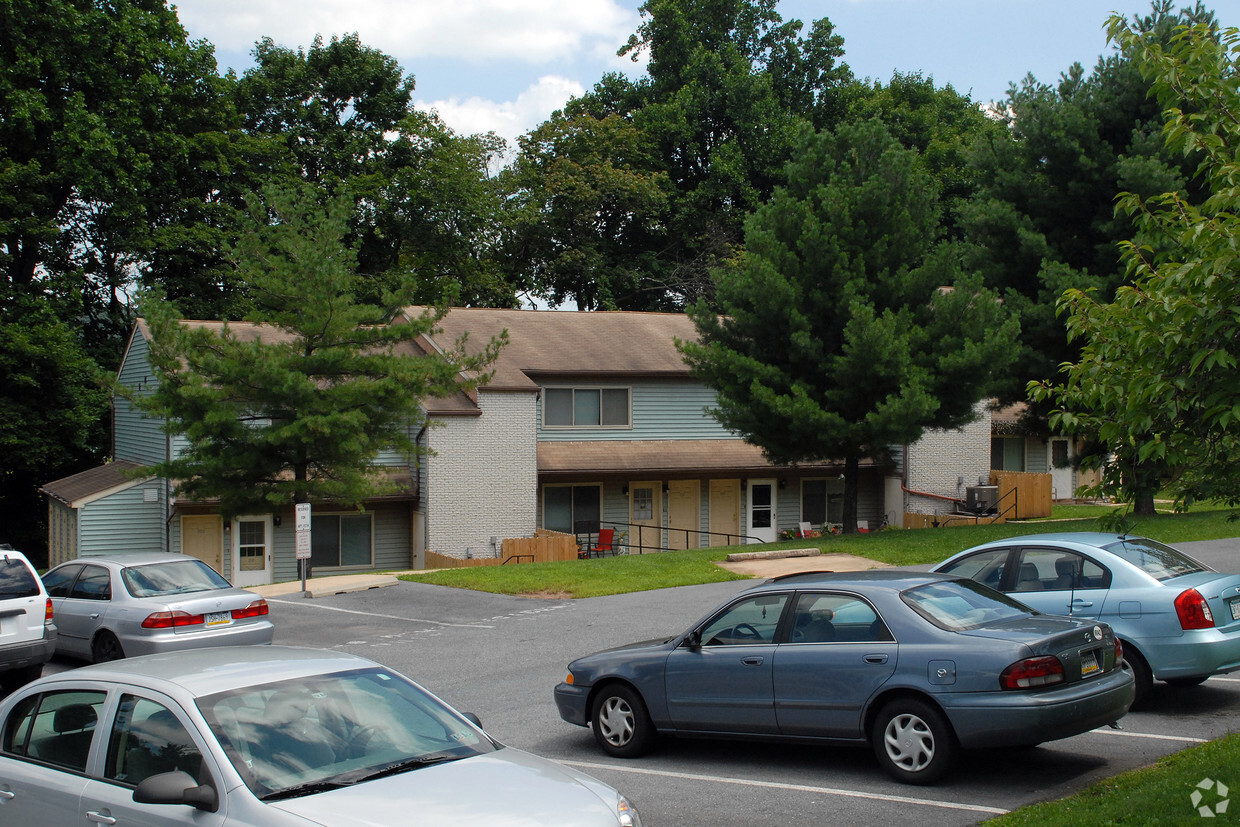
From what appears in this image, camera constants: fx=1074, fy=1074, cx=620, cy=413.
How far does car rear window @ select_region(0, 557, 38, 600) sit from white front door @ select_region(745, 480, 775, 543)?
2390cm

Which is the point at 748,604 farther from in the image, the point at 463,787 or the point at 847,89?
the point at 847,89

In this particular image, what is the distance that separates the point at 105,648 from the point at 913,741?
10.6 m

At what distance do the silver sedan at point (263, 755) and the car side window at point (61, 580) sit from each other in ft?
31.9

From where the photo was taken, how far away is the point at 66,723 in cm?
545

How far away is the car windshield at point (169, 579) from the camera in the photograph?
13.8 meters

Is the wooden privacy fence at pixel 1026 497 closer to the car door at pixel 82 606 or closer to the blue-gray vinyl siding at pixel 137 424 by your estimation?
the blue-gray vinyl siding at pixel 137 424

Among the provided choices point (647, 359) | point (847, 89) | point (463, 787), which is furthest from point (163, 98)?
point (463, 787)

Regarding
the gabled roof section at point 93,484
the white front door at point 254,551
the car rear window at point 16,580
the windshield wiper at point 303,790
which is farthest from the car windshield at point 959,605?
the white front door at point 254,551

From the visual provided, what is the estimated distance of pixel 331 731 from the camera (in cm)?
524

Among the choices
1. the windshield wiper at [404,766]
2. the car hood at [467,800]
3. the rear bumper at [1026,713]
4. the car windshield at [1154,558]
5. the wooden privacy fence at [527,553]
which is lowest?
the wooden privacy fence at [527,553]

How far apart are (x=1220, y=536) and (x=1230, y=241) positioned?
1969 centimetres

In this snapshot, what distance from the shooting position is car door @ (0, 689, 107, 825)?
5172 millimetres

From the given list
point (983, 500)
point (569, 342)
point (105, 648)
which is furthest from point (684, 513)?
point (105, 648)

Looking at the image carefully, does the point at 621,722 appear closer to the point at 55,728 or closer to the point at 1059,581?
the point at 1059,581
